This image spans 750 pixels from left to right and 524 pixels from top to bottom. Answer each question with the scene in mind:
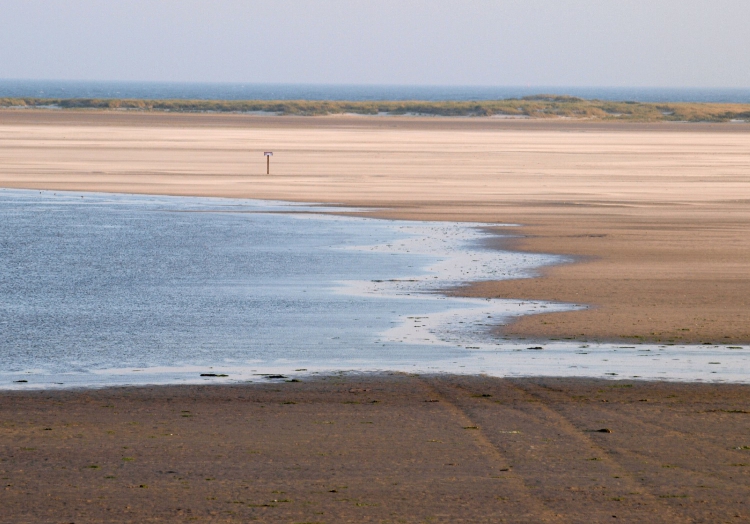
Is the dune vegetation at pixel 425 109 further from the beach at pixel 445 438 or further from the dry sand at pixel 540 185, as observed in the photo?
the beach at pixel 445 438

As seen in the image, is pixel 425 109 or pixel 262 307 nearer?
pixel 262 307

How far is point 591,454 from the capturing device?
8.87 m

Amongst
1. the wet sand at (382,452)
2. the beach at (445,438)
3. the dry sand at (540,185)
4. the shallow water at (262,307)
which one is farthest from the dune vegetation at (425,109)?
the wet sand at (382,452)

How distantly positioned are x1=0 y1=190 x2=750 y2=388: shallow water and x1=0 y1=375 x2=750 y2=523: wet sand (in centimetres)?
95

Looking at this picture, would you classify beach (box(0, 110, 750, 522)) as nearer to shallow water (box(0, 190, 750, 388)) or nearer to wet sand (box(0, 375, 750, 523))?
wet sand (box(0, 375, 750, 523))

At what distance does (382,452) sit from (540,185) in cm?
3119

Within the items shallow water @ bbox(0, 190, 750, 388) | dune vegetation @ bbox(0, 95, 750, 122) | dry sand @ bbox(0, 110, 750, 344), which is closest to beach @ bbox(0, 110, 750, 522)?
dry sand @ bbox(0, 110, 750, 344)

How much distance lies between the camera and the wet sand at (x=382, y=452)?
7.54 m

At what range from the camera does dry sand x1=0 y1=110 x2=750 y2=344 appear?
17.3 m

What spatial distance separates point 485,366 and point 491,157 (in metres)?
43.3

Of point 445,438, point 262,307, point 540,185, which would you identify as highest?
point 445,438

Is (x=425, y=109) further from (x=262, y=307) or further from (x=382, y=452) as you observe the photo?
(x=382, y=452)

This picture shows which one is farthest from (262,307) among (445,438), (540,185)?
(540,185)

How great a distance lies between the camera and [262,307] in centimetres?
1608
